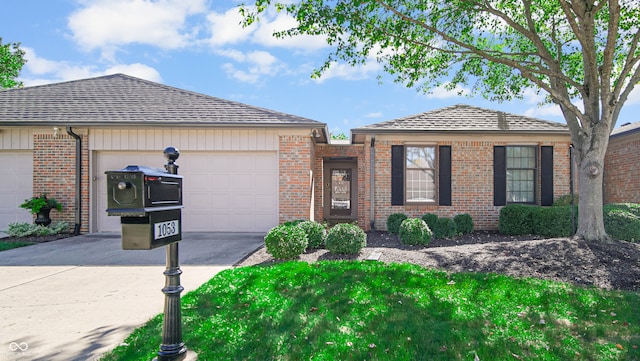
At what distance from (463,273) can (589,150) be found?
150 inches

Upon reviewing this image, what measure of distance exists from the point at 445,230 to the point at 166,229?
734 centimetres

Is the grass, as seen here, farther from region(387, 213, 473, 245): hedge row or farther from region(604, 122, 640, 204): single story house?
region(604, 122, 640, 204): single story house

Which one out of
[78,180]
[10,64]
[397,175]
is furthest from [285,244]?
[10,64]

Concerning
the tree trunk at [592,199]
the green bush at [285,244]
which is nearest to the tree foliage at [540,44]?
the tree trunk at [592,199]

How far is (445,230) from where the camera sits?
8508 millimetres

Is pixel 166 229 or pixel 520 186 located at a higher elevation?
pixel 520 186

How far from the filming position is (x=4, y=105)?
1016 cm

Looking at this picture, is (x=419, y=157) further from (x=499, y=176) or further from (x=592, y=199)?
(x=592, y=199)

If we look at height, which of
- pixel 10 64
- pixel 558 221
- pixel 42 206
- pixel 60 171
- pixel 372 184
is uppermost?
pixel 10 64

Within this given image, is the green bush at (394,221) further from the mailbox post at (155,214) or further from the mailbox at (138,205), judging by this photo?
the mailbox at (138,205)

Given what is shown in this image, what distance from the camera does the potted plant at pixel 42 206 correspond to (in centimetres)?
884

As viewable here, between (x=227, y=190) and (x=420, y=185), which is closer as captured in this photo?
(x=227, y=190)

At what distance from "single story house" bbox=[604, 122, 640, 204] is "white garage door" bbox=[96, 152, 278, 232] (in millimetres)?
10444

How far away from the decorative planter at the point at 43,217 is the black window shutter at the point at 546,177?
13092 mm
